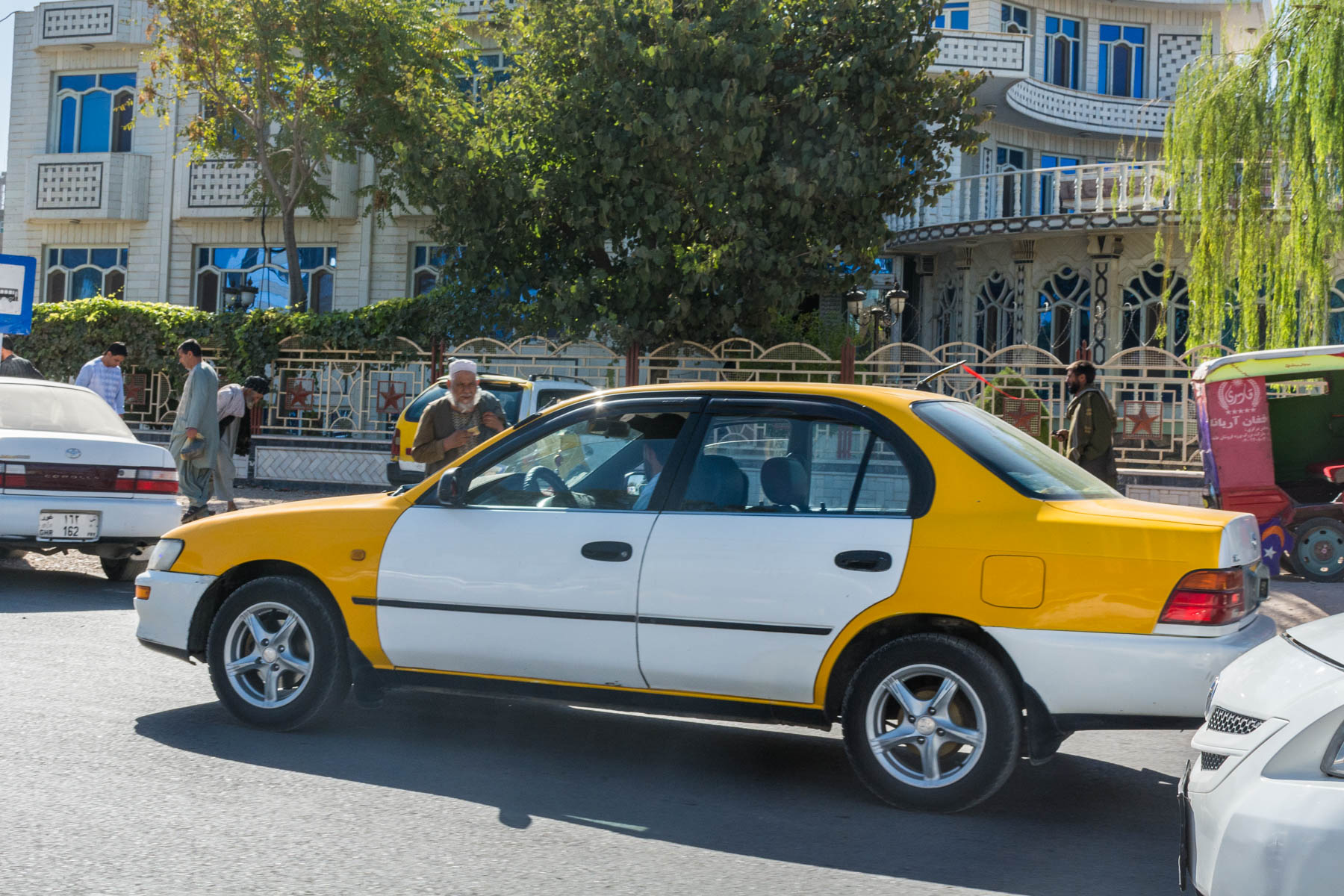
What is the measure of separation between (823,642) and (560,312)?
15.1 m

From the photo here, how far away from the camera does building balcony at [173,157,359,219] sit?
28.8 metres

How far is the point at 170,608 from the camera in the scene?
6062mm

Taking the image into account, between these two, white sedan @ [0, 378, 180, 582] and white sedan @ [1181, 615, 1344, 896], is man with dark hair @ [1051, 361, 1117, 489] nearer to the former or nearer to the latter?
white sedan @ [0, 378, 180, 582]

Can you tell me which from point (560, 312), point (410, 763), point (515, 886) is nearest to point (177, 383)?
point (560, 312)

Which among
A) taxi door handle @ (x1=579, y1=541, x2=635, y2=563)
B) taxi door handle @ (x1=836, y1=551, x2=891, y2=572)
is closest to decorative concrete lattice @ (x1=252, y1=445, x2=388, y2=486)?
taxi door handle @ (x1=579, y1=541, x2=635, y2=563)

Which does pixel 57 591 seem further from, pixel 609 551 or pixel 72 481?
pixel 609 551

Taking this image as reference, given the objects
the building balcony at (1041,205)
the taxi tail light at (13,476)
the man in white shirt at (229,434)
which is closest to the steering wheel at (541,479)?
the taxi tail light at (13,476)

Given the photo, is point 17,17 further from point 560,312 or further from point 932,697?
point 932,697

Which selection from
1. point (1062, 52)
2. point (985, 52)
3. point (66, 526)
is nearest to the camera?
point (66, 526)

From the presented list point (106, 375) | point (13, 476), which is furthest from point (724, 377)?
point (13, 476)

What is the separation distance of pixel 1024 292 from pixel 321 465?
47.2 feet

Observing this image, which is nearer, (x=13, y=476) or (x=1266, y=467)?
(x=13, y=476)

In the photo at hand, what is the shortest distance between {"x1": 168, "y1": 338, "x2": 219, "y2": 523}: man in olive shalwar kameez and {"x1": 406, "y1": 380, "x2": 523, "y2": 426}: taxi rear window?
7.75ft

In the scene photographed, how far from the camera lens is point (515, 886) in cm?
407
